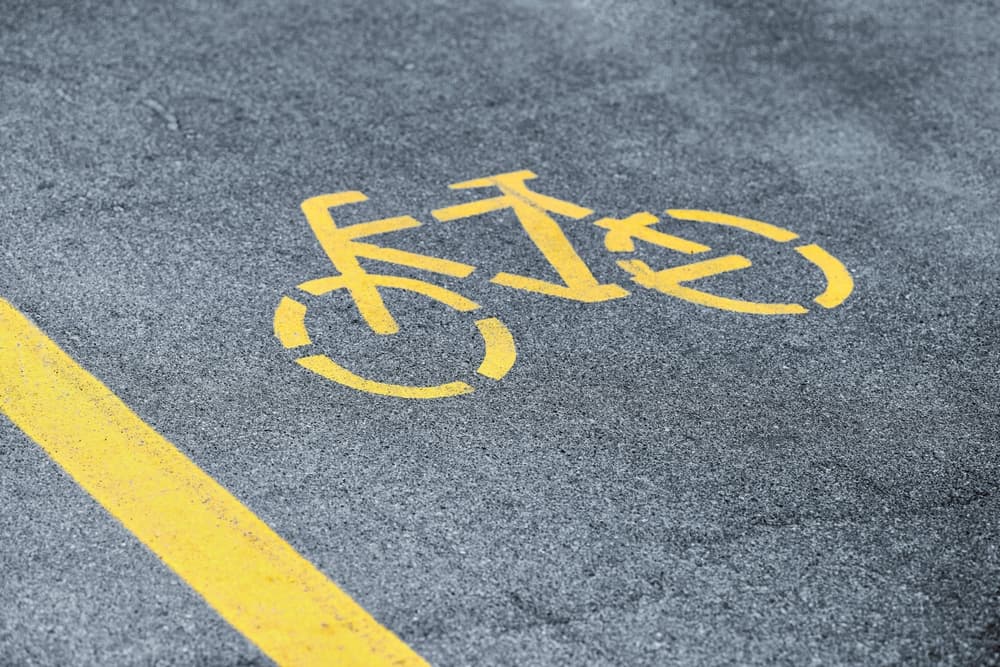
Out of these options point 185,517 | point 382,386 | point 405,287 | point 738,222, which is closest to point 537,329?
point 405,287

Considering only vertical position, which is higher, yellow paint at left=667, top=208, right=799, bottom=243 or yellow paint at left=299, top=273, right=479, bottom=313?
yellow paint at left=667, top=208, right=799, bottom=243

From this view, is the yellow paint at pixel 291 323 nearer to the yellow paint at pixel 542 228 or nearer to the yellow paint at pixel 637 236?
the yellow paint at pixel 542 228

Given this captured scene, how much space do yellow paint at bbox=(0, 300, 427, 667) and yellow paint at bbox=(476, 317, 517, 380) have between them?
1.17 meters

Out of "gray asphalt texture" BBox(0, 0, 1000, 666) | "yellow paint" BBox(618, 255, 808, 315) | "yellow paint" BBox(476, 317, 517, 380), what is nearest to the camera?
"gray asphalt texture" BBox(0, 0, 1000, 666)

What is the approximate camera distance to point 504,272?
19.0 feet

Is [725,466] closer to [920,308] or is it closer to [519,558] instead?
[519,558]

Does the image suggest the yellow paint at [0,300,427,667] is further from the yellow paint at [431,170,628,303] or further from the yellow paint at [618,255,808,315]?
the yellow paint at [618,255,808,315]

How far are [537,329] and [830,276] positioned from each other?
1420 millimetres

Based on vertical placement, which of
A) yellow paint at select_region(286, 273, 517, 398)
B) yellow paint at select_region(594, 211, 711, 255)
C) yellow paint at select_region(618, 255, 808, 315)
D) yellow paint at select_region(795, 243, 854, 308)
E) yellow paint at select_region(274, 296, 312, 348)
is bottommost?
yellow paint at select_region(274, 296, 312, 348)

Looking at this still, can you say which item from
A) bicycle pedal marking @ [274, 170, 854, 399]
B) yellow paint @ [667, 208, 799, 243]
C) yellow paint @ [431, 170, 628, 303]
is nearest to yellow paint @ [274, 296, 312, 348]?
bicycle pedal marking @ [274, 170, 854, 399]

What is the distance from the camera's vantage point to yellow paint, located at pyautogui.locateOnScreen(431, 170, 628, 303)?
5.68 metres

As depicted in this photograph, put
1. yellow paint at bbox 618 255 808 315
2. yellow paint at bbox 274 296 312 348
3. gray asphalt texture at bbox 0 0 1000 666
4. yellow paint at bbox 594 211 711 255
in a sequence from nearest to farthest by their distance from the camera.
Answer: gray asphalt texture at bbox 0 0 1000 666 < yellow paint at bbox 274 296 312 348 < yellow paint at bbox 618 255 808 315 < yellow paint at bbox 594 211 711 255

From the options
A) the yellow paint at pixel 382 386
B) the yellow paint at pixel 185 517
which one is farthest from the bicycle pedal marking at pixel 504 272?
the yellow paint at pixel 185 517

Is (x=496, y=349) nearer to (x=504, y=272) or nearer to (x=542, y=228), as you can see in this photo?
(x=504, y=272)
